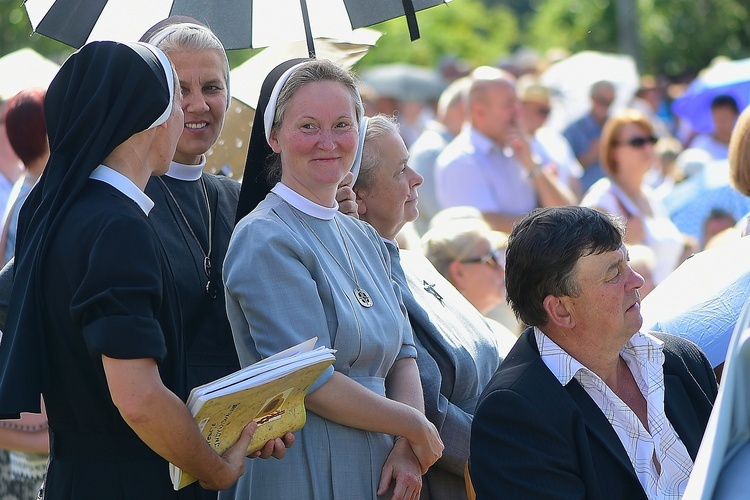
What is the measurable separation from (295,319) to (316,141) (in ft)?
1.94

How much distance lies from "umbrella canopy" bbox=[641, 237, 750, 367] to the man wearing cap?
5501 mm

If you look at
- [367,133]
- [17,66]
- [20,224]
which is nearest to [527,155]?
[17,66]

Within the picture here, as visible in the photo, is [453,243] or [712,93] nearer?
[453,243]

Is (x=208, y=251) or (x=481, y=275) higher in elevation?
(x=208, y=251)

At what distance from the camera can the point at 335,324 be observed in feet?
10.6

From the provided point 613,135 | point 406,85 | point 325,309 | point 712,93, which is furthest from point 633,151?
point 406,85

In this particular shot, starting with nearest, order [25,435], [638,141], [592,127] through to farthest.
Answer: [25,435]
[638,141]
[592,127]

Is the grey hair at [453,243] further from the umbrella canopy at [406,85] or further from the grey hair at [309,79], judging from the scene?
the umbrella canopy at [406,85]

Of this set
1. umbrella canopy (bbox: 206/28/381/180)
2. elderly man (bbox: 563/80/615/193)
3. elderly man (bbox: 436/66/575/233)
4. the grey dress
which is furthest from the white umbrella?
elderly man (bbox: 563/80/615/193)

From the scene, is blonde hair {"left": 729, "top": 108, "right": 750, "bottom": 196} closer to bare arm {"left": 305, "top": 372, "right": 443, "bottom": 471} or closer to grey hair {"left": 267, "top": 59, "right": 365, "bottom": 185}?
grey hair {"left": 267, "top": 59, "right": 365, "bottom": 185}

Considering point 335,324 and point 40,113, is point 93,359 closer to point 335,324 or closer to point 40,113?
point 335,324

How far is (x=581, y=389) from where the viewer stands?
3.28 m

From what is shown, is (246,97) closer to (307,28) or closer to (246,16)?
(246,16)

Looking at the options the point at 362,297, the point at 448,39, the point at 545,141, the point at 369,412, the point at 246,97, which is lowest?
the point at 448,39
